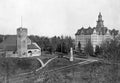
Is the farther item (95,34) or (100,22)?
(100,22)

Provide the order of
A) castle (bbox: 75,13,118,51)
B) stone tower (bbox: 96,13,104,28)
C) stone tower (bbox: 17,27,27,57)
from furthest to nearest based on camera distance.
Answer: stone tower (bbox: 96,13,104,28)
castle (bbox: 75,13,118,51)
stone tower (bbox: 17,27,27,57)

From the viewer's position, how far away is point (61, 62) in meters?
34.7

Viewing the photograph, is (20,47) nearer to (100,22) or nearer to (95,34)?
(95,34)

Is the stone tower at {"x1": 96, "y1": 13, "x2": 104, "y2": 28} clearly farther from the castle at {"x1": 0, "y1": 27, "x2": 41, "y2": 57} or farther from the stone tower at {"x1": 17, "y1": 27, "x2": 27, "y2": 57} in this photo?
the stone tower at {"x1": 17, "y1": 27, "x2": 27, "y2": 57}

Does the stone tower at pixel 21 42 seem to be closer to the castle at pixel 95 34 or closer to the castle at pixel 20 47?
the castle at pixel 20 47

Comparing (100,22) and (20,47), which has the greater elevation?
(100,22)

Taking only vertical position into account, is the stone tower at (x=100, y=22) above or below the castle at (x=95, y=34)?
above

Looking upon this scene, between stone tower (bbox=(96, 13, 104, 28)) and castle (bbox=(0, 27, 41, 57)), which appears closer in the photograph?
castle (bbox=(0, 27, 41, 57))

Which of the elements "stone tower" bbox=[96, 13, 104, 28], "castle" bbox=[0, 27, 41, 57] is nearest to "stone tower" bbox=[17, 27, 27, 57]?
"castle" bbox=[0, 27, 41, 57]

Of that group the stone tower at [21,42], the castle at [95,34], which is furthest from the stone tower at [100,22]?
the stone tower at [21,42]

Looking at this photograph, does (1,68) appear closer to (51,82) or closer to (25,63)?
(51,82)

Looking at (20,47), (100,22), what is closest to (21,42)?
(20,47)

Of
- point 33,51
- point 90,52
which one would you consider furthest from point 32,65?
point 90,52

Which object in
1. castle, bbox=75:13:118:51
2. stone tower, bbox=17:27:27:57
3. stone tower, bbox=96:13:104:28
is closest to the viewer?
stone tower, bbox=17:27:27:57
